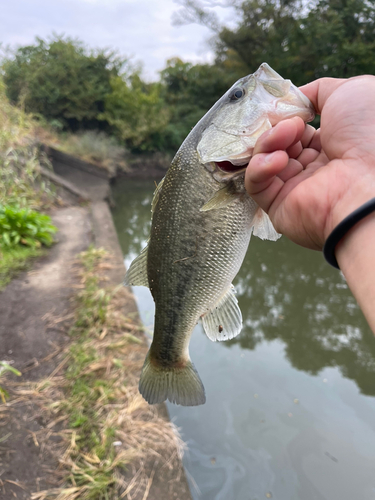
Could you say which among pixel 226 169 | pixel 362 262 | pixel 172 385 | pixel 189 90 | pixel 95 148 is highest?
pixel 189 90

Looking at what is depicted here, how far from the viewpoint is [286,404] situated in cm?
336

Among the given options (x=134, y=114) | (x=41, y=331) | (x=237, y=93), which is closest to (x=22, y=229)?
(x=41, y=331)

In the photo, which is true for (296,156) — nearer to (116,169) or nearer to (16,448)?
(16,448)

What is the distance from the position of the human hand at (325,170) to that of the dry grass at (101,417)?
2050 mm

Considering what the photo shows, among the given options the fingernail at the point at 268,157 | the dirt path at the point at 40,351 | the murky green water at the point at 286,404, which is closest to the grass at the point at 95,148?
the dirt path at the point at 40,351

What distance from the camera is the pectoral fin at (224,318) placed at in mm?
1510

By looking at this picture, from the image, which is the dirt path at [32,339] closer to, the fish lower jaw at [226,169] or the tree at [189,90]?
the fish lower jaw at [226,169]

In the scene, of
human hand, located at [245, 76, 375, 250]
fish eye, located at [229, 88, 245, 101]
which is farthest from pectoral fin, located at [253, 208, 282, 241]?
fish eye, located at [229, 88, 245, 101]

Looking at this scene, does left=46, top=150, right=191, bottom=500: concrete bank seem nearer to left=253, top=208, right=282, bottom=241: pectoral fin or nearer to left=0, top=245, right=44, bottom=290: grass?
left=0, top=245, right=44, bottom=290: grass

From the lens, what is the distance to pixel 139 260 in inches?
59.8

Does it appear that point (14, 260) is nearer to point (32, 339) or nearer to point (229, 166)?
point (32, 339)

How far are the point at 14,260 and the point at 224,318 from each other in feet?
14.6

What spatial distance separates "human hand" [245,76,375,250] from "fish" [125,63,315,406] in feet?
0.39

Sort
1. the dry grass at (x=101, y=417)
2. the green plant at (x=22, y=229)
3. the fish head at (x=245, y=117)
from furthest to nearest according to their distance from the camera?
the green plant at (x=22, y=229)
the dry grass at (x=101, y=417)
the fish head at (x=245, y=117)
